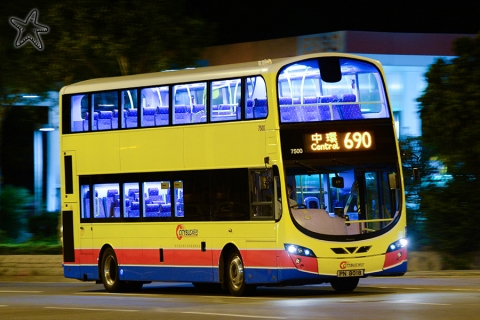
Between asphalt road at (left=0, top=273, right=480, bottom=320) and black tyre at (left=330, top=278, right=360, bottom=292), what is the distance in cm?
20

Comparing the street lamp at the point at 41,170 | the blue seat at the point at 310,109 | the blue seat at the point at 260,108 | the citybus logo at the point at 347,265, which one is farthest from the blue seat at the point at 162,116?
the street lamp at the point at 41,170

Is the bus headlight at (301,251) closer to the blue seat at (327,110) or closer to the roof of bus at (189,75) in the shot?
the blue seat at (327,110)

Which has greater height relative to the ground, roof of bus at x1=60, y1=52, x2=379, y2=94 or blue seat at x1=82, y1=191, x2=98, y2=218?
roof of bus at x1=60, y1=52, x2=379, y2=94

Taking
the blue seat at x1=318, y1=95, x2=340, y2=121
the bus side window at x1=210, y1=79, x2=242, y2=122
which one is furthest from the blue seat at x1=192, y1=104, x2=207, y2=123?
the blue seat at x1=318, y1=95, x2=340, y2=121

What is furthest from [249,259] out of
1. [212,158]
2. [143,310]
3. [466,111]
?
[466,111]

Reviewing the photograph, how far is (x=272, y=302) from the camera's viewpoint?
18.3 metres

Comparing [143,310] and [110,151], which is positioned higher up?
[110,151]

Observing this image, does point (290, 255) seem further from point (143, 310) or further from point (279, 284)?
point (143, 310)

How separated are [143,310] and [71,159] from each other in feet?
24.5

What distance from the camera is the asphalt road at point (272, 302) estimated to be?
15.5m

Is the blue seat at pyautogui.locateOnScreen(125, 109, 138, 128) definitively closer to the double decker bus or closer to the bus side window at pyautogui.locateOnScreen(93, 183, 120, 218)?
the double decker bus

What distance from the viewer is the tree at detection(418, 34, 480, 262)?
2656 cm

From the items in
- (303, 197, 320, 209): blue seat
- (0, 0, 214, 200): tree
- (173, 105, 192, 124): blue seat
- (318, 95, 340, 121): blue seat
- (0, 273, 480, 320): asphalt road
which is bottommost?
(0, 273, 480, 320): asphalt road

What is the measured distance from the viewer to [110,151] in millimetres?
23453
